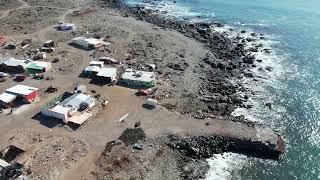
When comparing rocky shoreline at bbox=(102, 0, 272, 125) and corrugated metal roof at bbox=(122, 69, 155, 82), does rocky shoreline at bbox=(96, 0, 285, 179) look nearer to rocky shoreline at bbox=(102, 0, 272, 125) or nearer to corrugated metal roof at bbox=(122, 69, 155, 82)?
rocky shoreline at bbox=(102, 0, 272, 125)

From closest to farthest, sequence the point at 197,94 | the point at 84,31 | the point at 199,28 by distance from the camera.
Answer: the point at 197,94 → the point at 84,31 → the point at 199,28

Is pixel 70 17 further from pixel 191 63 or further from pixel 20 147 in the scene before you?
pixel 20 147

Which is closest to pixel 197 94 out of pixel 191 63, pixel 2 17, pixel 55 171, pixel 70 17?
pixel 191 63

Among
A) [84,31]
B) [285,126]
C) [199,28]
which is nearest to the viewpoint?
[285,126]

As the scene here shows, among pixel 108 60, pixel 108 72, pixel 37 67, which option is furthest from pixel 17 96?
pixel 108 60

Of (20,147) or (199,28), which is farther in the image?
(199,28)

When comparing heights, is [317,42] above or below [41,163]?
above

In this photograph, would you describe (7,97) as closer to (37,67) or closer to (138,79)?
(37,67)
